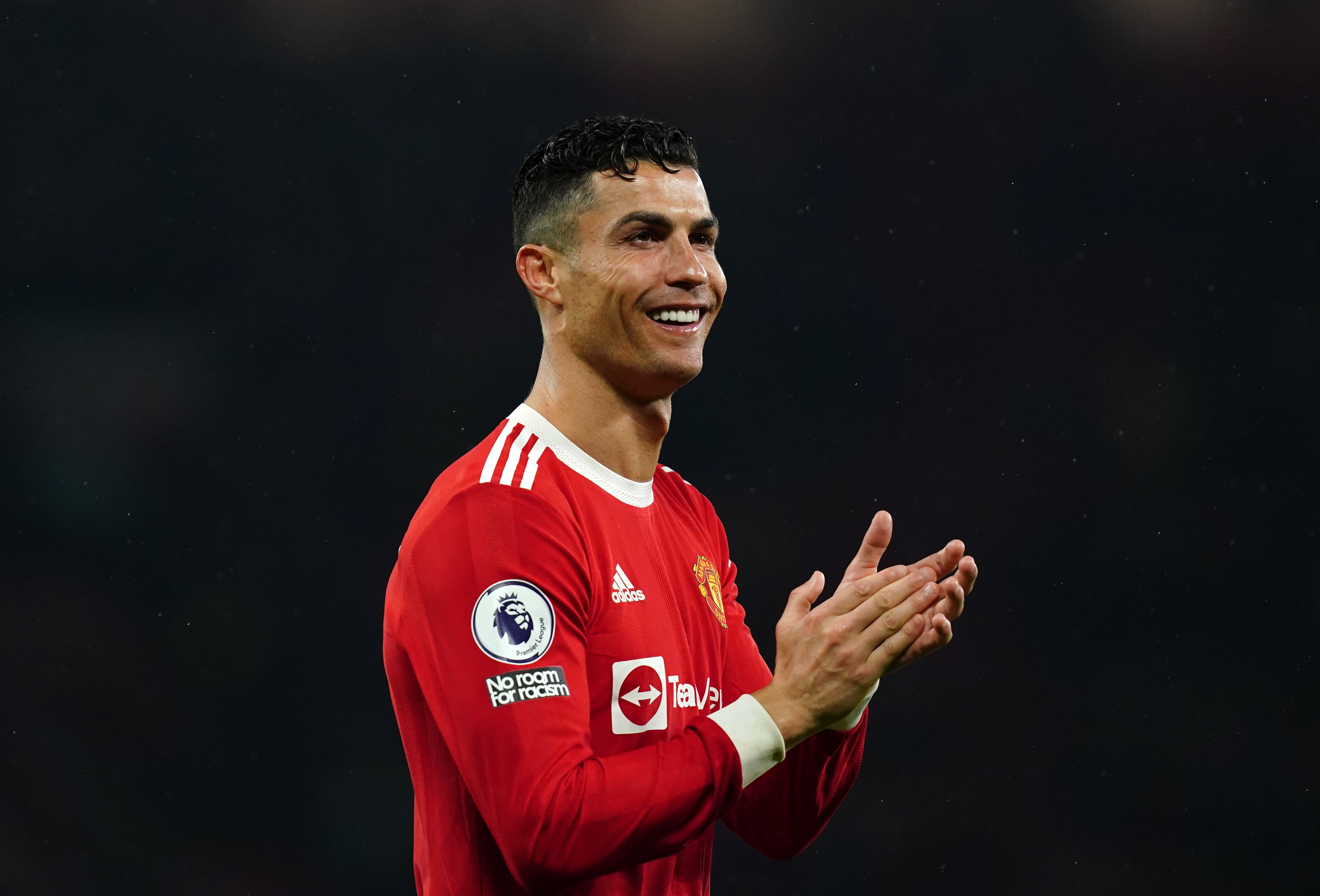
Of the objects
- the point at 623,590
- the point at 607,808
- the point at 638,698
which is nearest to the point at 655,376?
the point at 623,590

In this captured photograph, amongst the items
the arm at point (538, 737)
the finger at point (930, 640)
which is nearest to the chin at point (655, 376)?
the arm at point (538, 737)

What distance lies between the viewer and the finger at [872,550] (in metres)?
2.05

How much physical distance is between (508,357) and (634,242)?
8.81 feet

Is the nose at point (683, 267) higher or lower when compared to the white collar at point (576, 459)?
higher

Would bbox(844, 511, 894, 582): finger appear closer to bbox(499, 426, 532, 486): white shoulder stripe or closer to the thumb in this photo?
the thumb

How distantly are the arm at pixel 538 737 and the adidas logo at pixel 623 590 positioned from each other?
0.10 meters

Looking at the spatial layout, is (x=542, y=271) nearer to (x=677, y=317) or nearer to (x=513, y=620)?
(x=677, y=317)

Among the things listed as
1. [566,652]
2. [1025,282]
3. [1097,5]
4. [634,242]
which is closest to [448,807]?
[566,652]

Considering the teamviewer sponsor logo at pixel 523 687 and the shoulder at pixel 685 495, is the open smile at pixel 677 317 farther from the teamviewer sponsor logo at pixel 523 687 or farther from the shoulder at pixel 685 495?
the teamviewer sponsor logo at pixel 523 687

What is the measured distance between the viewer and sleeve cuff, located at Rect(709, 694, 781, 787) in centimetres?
184

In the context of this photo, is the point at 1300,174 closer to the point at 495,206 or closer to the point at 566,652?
the point at 495,206

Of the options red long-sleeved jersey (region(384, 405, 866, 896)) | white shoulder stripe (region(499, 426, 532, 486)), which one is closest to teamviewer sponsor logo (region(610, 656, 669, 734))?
red long-sleeved jersey (region(384, 405, 866, 896))

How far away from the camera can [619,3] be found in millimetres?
5039

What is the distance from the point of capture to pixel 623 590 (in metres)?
2.04
